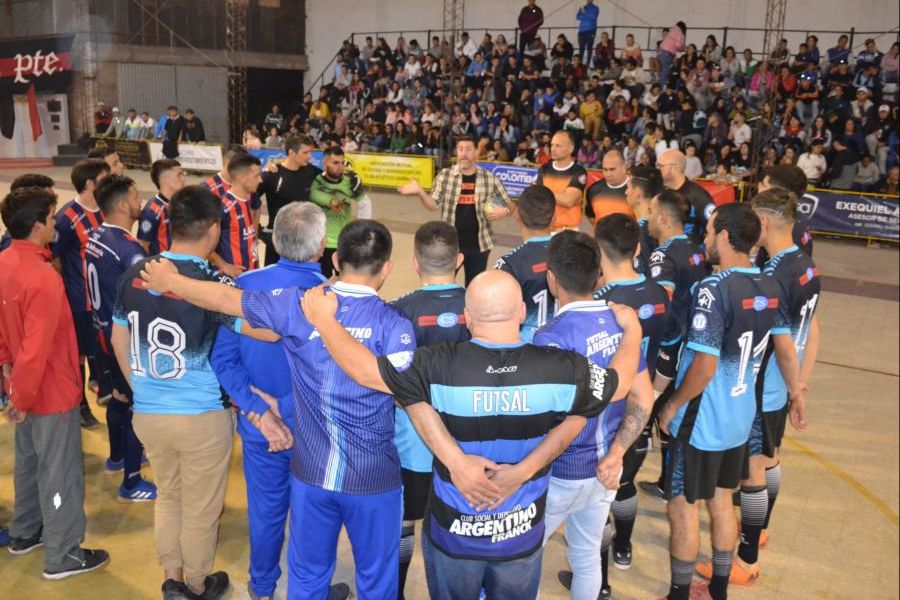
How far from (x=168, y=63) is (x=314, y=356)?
90.9 feet

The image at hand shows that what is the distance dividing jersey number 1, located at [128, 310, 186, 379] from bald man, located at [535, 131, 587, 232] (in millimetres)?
4370

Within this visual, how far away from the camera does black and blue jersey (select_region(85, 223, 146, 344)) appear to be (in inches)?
191

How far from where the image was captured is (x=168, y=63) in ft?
90.2

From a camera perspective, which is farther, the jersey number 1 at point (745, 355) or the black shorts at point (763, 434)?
the black shorts at point (763, 434)

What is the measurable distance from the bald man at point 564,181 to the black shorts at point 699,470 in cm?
357

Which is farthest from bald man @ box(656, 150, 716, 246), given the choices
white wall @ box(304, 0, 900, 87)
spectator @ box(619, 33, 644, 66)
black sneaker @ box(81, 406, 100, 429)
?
spectator @ box(619, 33, 644, 66)

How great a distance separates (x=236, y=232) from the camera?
651 cm

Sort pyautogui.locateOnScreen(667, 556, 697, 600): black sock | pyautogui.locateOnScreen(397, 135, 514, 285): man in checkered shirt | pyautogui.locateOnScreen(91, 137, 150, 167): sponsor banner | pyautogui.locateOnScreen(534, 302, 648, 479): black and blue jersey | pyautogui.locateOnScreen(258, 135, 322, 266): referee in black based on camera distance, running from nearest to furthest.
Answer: pyautogui.locateOnScreen(534, 302, 648, 479): black and blue jersey, pyautogui.locateOnScreen(667, 556, 697, 600): black sock, pyautogui.locateOnScreen(258, 135, 322, 266): referee in black, pyautogui.locateOnScreen(397, 135, 514, 285): man in checkered shirt, pyautogui.locateOnScreen(91, 137, 150, 167): sponsor banner

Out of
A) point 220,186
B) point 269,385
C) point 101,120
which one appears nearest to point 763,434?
point 269,385

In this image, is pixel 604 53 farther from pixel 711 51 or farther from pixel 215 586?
pixel 215 586

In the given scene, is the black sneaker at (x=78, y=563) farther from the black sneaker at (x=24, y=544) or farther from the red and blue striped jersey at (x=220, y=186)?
the red and blue striped jersey at (x=220, y=186)

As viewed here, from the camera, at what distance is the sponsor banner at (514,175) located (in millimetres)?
18016

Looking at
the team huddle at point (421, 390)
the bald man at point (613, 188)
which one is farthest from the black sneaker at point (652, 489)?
the bald man at point (613, 188)

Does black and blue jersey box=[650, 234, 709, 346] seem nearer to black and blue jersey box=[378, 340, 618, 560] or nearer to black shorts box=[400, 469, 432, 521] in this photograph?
black shorts box=[400, 469, 432, 521]
